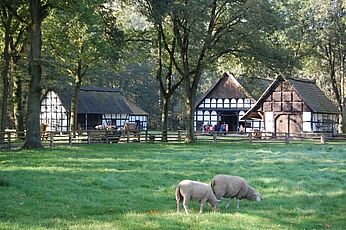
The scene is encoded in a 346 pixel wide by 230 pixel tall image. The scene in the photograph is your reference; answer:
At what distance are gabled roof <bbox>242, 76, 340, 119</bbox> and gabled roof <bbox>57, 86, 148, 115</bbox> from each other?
18.2m

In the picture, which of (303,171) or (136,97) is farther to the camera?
(136,97)

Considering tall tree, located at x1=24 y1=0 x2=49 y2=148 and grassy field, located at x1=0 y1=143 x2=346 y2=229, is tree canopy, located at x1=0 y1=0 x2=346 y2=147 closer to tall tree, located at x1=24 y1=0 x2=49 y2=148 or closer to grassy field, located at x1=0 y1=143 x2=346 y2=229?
tall tree, located at x1=24 y1=0 x2=49 y2=148

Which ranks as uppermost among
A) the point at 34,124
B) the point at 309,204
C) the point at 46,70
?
the point at 46,70

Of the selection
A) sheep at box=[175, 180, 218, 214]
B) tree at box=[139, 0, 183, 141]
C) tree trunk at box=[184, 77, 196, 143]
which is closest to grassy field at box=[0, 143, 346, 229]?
sheep at box=[175, 180, 218, 214]

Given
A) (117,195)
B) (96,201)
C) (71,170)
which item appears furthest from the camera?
(71,170)

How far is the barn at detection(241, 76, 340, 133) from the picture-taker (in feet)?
170

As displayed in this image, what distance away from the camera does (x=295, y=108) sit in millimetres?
52719

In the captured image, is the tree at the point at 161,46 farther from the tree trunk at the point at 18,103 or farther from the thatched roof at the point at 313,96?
the thatched roof at the point at 313,96

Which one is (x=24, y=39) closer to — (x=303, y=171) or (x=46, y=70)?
(x=46, y=70)

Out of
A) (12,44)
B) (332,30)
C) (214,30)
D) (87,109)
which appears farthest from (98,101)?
(332,30)

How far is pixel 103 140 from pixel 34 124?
9586mm

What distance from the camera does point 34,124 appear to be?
2853cm

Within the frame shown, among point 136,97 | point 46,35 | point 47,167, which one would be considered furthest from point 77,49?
point 136,97

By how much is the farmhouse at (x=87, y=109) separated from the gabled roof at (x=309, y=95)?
1840 centimetres
